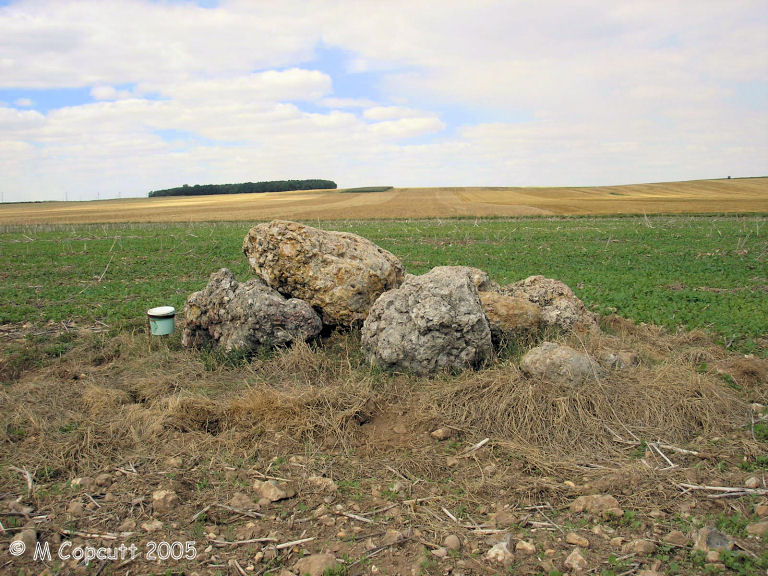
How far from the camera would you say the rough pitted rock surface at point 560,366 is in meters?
6.10

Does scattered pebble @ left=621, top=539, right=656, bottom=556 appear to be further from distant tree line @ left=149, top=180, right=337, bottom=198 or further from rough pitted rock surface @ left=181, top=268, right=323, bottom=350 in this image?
distant tree line @ left=149, top=180, right=337, bottom=198

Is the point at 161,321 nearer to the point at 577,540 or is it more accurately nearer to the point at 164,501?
the point at 164,501

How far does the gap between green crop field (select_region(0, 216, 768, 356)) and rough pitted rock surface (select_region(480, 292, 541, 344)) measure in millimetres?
3408

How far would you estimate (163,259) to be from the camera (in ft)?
67.2

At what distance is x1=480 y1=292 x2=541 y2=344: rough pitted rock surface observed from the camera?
25.6 feet

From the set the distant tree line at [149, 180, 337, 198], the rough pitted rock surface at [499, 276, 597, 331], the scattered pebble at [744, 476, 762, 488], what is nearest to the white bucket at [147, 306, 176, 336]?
the rough pitted rock surface at [499, 276, 597, 331]

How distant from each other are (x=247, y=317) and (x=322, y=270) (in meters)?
1.41

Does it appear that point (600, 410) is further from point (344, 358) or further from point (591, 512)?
point (344, 358)

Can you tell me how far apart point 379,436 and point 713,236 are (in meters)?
25.0

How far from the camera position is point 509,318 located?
7.84m

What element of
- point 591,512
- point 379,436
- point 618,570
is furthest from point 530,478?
point 379,436

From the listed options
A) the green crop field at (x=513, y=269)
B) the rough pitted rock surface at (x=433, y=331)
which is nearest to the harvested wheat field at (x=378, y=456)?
the rough pitted rock surface at (x=433, y=331)

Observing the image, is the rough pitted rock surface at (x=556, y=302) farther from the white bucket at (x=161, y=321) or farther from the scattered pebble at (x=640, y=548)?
the white bucket at (x=161, y=321)

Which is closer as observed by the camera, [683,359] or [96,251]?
[683,359]
